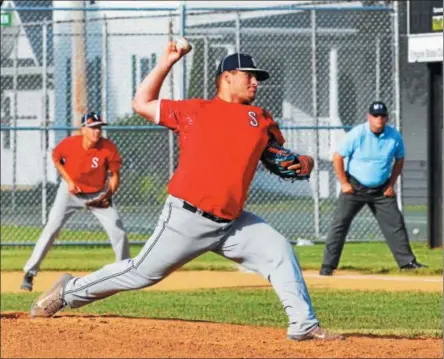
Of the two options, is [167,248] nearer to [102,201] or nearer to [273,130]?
[273,130]

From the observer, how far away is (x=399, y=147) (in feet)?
45.9

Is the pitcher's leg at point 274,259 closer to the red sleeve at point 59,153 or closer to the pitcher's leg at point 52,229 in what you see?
the pitcher's leg at point 52,229

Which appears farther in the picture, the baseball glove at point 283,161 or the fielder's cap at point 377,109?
the fielder's cap at point 377,109

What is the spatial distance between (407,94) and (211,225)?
37.3 ft

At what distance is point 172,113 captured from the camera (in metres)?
7.63

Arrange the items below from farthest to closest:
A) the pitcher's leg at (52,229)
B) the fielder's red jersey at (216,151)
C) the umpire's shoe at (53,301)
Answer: the pitcher's leg at (52,229) < the umpire's shoe at (53,301) < the fielder's red jersey at (216,151)

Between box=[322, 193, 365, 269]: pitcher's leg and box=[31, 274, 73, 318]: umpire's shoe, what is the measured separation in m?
5.81

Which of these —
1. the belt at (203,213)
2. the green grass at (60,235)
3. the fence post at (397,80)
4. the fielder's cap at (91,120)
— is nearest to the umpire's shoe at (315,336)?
the belt at (203,213)

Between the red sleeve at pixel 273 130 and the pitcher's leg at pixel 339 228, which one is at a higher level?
the red sleeve at pixel 273 130

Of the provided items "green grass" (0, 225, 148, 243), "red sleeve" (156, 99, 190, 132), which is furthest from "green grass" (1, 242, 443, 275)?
"red sleeve" (156, 99, 190, 132)

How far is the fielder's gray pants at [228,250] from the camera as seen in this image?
767 centimetres

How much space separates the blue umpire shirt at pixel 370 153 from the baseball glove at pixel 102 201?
105 inches

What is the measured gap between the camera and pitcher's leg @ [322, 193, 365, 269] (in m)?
14.0

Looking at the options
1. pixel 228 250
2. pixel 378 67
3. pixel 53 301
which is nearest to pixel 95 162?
pixel 53 301
